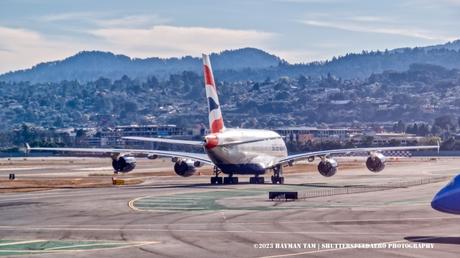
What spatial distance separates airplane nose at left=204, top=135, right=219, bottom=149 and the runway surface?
7.40 m

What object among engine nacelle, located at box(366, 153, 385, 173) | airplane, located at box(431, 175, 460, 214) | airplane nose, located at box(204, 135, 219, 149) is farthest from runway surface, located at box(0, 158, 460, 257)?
engine nacelle, located at box(366, 153, 385, 173)

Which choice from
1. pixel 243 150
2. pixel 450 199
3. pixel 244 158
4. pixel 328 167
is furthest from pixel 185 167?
pixel 450 199

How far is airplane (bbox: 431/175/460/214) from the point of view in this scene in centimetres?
4150

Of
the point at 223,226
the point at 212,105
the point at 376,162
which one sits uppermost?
the point at 212,105

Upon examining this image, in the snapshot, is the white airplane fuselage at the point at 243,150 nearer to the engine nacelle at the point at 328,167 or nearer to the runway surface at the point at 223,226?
the engine nacelle at the point at 328,167

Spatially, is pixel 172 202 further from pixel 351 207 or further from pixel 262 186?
pixel 262 186

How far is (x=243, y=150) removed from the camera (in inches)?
3327

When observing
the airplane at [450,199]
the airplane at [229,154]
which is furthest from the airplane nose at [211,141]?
the airplane at [450,199]

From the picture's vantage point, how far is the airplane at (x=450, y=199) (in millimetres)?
41500

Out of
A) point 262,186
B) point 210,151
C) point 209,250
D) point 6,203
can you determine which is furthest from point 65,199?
point 209,250

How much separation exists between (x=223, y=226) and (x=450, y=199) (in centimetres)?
1102

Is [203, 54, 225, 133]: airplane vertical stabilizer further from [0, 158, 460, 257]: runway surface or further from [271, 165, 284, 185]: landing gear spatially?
[0, 158, 460, 257]: runway surface

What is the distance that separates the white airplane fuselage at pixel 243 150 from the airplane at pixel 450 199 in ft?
122

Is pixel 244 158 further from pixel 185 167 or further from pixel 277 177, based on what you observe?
pixel 185 167
